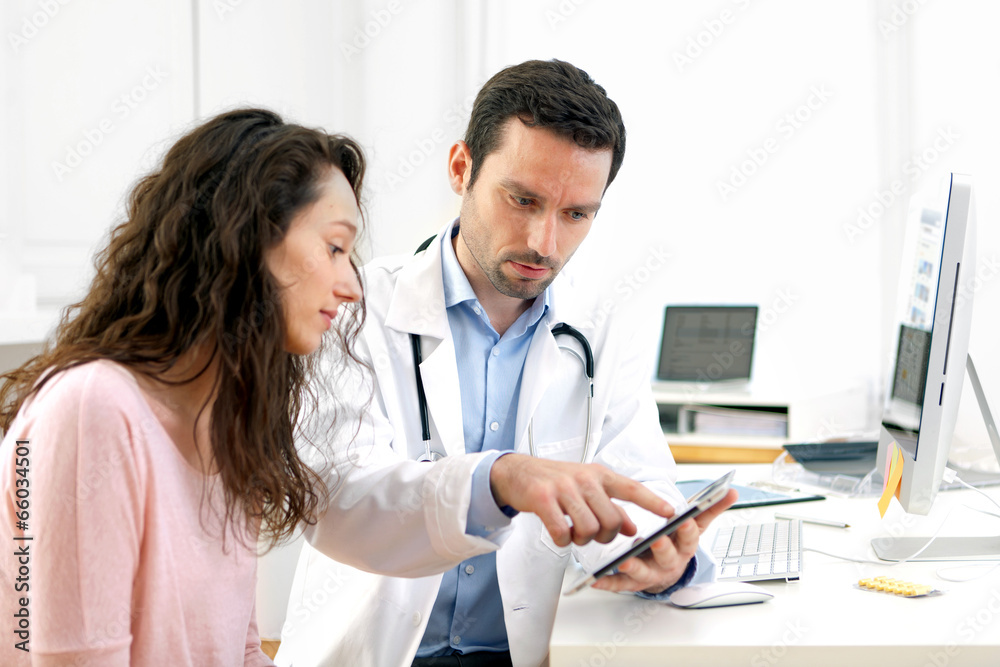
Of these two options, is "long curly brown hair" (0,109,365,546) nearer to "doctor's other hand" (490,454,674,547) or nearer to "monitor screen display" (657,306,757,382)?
"doctor's other hand" (490,454,674,547)

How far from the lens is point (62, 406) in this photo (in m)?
0.81

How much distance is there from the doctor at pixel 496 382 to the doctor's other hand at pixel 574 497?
0.25 meters

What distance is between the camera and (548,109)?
4.64 feet

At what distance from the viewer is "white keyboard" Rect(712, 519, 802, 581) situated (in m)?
1.16

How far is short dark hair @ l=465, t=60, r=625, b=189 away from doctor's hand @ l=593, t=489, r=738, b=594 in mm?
697

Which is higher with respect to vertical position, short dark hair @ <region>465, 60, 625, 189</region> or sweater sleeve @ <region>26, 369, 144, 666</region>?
short dark hair @ <region>465, 60, 625, 189</region>

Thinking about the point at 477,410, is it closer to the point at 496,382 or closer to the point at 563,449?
the point at 496,382

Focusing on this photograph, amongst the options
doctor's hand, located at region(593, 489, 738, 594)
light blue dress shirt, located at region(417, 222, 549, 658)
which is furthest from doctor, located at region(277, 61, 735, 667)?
doctor's hand, located at region(593, 489, 738, 594)

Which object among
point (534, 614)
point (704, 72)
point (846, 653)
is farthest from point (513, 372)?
point (704, 72)

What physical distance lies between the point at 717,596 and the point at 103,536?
2.32 ft

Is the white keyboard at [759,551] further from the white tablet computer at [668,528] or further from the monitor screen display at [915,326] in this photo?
the white tablet computer at [668,528]

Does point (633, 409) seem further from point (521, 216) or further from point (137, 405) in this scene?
point (137, 405)

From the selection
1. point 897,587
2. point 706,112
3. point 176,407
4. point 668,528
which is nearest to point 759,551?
point 897,587

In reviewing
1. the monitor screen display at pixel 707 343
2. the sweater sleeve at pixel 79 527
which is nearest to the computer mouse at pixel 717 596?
the sweater sleeve at pixel 79 527
